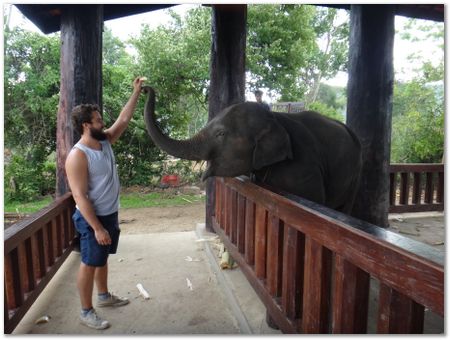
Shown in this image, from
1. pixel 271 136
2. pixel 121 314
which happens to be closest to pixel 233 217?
pixel 271 136

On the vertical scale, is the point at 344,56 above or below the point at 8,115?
above

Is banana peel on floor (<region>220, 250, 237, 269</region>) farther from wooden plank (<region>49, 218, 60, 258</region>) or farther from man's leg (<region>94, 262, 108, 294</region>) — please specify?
wooden plank (<region>49, 218, 60, 258</region>)

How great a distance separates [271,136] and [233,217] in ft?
3.20

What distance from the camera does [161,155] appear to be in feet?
40.2

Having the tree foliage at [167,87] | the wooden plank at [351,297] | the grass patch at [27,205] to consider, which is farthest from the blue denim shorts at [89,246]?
the tree foliage at [167,87]

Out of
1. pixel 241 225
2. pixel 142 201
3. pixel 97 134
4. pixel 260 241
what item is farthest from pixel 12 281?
pixel 142 201

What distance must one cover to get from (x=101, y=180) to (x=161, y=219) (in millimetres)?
5479

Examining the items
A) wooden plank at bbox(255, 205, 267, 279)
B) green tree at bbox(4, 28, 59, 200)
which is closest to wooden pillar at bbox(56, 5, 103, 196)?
wooden plank at bbox(255, 205, 267, 279)

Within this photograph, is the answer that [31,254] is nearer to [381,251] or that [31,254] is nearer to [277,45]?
[381,251]

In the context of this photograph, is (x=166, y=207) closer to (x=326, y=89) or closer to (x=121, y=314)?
(x=121, y=314)

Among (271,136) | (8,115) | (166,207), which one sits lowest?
(166,207)

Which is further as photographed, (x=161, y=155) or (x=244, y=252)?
(x=161, y=155)

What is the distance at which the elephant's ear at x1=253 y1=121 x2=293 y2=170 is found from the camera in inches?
137

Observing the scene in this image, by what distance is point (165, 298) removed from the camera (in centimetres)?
368
